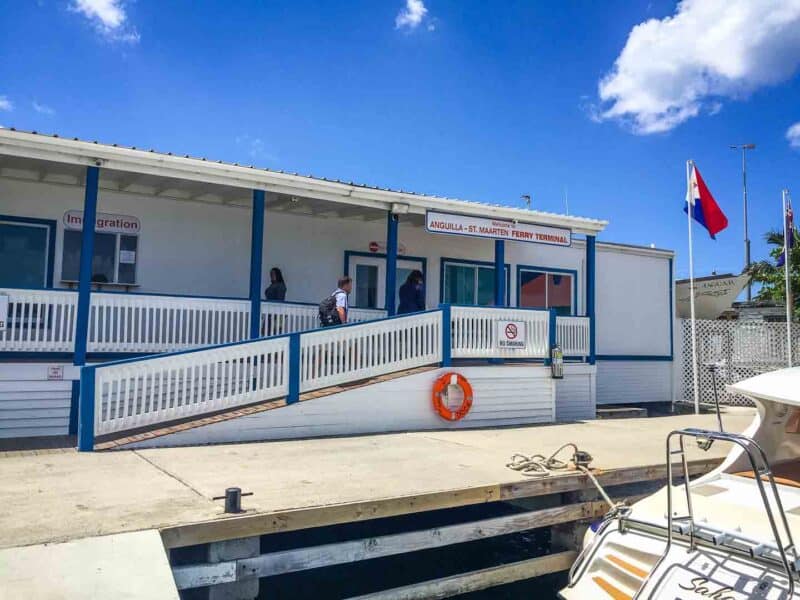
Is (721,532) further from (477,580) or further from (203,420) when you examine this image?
(203,420)

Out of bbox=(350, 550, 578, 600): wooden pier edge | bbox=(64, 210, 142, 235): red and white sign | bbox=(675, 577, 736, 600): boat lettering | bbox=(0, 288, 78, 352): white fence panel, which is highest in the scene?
bbox=(64, 210, 142, 235): red and white sign

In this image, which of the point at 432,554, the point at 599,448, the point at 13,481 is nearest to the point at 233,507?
the point at 13,481

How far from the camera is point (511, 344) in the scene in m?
11.2

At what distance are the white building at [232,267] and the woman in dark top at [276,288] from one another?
0.58 m

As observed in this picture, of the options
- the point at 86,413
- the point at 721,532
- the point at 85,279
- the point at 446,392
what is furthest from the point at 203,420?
the point at 721,532

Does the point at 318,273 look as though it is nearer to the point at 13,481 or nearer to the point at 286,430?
the point at 286,430

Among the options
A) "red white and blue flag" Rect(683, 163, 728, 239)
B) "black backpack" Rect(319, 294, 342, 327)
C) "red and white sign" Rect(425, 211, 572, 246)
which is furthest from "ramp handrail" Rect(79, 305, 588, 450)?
"red white and blue flag" Rect(683, 163, 728, 239)

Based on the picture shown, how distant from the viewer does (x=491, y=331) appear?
36.3 feet

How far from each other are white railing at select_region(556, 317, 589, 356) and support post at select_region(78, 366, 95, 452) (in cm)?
825

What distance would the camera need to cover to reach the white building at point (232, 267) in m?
8.84

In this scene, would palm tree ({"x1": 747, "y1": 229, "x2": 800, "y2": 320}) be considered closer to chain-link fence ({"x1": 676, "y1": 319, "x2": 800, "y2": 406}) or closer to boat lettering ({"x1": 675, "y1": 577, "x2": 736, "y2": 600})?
chain-link fence ({"x1": 676, "y1": 319, "x2": 800, "y2": 406})

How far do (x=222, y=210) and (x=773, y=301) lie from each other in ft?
54.1

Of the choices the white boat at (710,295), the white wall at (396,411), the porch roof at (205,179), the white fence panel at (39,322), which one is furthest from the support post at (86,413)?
Result: the white boat at (710,295)

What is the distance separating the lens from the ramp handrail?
7.71 metres
